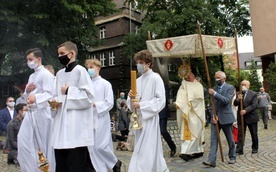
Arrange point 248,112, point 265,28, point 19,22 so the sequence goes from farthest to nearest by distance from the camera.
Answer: point 265,28 → point 19,22 → point 248,112

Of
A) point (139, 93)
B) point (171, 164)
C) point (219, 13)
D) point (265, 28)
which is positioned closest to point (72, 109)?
point (139, 93)

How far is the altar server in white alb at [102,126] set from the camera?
5.73 meters

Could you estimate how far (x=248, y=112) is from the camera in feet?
25.7

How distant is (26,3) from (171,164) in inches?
592

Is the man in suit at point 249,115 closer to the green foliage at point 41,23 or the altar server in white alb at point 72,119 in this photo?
the altar server in white alb at point 72,119

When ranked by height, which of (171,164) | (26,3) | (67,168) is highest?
(26,3)

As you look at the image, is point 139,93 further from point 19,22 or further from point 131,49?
point 131,49

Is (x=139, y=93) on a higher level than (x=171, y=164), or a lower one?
higher

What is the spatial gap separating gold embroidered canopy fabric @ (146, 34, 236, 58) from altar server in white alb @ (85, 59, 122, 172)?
7.45ft

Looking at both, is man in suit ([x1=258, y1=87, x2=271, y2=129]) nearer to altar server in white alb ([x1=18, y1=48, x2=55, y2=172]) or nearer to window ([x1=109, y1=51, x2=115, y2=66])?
altar server in white alb ([x1=18, y1=48, x2=55, y2=172])

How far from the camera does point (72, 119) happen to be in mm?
4023

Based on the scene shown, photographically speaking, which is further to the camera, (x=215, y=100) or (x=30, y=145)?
(x=215, y=100)

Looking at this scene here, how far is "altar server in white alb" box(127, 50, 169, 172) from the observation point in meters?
4.96

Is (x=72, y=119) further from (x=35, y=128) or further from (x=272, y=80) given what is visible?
(x=272, y=80)
